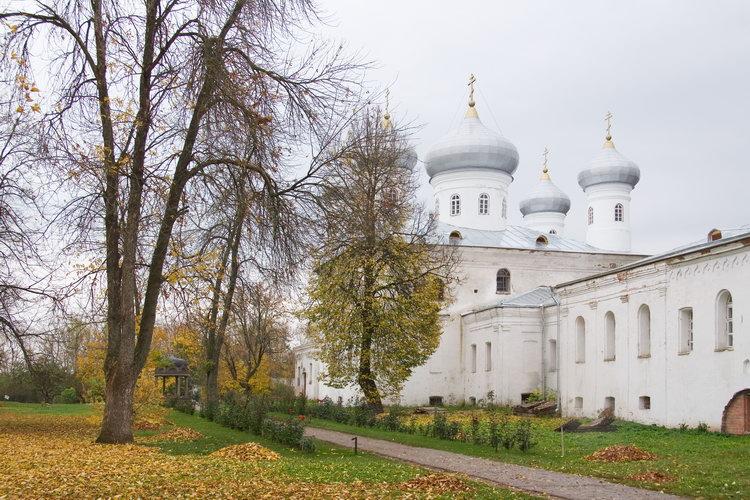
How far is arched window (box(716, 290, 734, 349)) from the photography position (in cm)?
2283

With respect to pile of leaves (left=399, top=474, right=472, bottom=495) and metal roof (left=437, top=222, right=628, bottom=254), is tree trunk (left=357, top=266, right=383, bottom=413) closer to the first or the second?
metal roof (left=437, top=222, right=628, bottom=254)

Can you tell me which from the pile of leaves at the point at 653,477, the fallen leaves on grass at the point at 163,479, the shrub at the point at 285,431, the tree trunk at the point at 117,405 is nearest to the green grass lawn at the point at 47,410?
the shrub at the point at 285,431

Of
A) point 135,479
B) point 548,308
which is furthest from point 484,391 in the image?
point 135,479

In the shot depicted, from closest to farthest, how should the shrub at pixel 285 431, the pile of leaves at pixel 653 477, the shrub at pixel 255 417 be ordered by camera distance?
the pile of leaves at pixel 653 477 → the shrub at pixel 285 431 → the shrub at pixel 255 417

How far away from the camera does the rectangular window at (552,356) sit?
35.9 meters

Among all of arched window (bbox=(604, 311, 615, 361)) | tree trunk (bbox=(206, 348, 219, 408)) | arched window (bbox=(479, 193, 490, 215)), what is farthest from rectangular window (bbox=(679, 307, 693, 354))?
arched window (bbox=(479, 193, 490, 215))

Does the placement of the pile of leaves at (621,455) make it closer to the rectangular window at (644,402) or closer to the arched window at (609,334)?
the rectangular window at (644,402)

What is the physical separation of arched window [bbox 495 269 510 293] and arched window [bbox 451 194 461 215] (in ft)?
15.3

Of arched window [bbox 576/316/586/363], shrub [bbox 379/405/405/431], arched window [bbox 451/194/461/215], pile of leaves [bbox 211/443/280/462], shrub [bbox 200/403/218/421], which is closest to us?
pile of leaves [bbox 211/443/280/462]

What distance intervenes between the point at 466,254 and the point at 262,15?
2793cm

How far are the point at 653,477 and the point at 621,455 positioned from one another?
302 cm

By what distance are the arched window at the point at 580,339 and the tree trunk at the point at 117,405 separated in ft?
63.1

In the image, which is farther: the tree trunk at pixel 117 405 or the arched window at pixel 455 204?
the arched window at pixel 455 204

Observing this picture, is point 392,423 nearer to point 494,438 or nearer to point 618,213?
point 494,438
